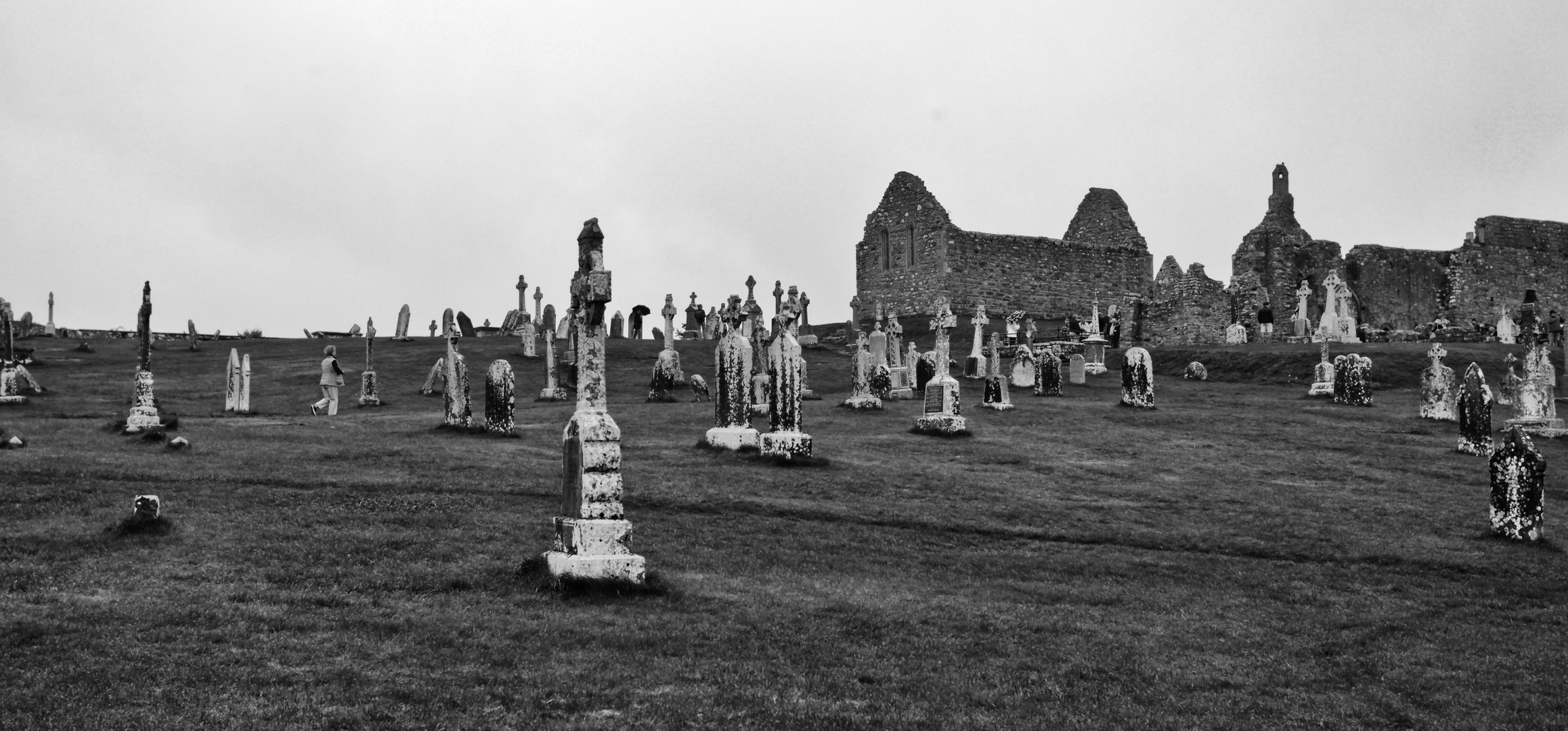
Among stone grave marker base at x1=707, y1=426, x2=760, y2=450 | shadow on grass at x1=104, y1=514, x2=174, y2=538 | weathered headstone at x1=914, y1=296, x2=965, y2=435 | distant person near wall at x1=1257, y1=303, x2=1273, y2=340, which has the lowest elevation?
shadow on grass at x1=104, y1=514, x2=174, y2=538

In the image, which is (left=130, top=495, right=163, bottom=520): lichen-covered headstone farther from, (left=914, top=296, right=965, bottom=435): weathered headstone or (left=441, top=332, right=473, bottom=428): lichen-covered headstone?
(left=914, top=296, right=965, bottom=435): weathered headstone

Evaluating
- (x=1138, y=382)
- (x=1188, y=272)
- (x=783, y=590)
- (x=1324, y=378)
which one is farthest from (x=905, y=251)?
(x=783, y=590)

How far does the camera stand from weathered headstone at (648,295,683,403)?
89.4 feet

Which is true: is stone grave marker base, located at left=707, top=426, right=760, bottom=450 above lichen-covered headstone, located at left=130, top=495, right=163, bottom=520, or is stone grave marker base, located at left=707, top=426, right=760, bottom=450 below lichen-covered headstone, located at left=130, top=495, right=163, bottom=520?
above

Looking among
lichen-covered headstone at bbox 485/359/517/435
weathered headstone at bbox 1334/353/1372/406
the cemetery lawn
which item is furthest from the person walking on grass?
weathered headstone at bbox 1334/353/1372/406

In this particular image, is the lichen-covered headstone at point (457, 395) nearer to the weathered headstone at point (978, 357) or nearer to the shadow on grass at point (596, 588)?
the shadow on grass at point (596, 588)

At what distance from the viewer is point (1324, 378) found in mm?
29312

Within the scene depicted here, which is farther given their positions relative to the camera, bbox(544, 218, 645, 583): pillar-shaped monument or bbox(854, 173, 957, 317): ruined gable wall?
bbox(854, 173, 957, 317): ruined gable wall

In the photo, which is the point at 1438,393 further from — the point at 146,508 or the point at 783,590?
the point at 146,508

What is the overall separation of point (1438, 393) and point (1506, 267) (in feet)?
136

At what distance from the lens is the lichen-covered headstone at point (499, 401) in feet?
65.9

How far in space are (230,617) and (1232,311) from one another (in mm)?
45365

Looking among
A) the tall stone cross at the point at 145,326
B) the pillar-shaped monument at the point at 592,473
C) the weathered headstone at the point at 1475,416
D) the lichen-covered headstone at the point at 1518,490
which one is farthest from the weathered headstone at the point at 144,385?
the weathered headstone at the point at 1475,416

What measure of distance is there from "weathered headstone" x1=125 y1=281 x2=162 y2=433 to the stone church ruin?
34.7 metres
